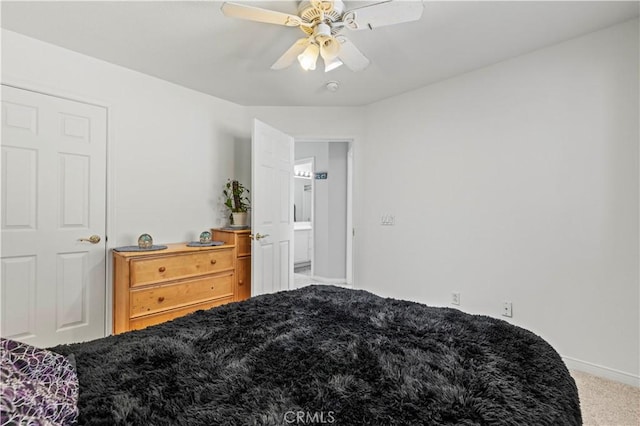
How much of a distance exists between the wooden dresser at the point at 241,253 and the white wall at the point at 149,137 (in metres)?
0.33

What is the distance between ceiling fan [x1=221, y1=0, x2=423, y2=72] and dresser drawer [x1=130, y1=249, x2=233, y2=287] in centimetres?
187

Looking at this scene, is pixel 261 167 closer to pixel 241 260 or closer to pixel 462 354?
pixel 241 260

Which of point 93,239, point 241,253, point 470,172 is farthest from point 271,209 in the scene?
point 470,172

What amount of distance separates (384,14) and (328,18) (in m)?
0.34

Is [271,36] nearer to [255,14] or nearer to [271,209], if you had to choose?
[255,14]

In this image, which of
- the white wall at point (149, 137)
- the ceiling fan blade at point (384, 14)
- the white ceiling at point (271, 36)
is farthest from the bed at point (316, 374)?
the white wall at point (149, 137)

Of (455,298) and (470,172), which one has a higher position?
(470,172)

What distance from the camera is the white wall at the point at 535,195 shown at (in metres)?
2.29

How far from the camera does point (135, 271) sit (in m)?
2.61

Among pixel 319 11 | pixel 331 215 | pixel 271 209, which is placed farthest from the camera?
pixel 331 215

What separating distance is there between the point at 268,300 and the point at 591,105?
2.63 metres

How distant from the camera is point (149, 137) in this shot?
317cm

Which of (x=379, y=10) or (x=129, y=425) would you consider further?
(x=379, y=10)

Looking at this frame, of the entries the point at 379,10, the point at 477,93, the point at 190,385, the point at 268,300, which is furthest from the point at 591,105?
the point at 190,385
